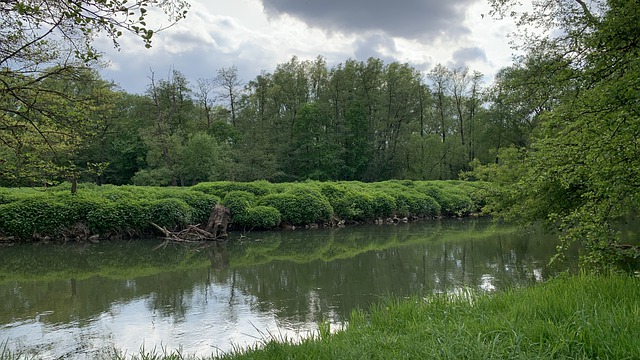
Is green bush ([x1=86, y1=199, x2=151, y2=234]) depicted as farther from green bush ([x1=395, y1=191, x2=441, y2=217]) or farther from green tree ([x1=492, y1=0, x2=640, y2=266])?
green tree ([x1=492, y1=0, x2=640, y2=266])

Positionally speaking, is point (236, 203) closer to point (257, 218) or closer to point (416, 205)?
point (257, 218)

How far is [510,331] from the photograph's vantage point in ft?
11.5

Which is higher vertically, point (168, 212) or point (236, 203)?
point (236, 203)

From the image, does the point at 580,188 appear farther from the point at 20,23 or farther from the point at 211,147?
the point at 211,147

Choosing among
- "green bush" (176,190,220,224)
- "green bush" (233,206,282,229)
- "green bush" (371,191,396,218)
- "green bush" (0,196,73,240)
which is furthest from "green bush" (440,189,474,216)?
"green bush" (0,196,73,240)

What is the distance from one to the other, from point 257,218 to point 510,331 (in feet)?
53.0

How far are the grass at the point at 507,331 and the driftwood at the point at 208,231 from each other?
13.0 meters

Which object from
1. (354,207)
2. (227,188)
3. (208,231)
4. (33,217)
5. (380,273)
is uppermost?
(227,188)

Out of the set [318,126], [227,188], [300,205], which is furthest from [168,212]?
[318,126]

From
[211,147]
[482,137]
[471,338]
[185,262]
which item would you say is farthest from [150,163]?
[471,338]

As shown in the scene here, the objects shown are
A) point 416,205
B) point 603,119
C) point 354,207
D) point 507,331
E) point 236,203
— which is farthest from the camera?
point 416,205

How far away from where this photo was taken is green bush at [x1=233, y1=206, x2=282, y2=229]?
62.7 ft

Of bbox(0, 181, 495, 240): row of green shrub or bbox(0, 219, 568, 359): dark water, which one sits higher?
bbox(0, 181, 495, 240): row of green shrub

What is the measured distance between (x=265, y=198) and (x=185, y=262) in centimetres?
790
